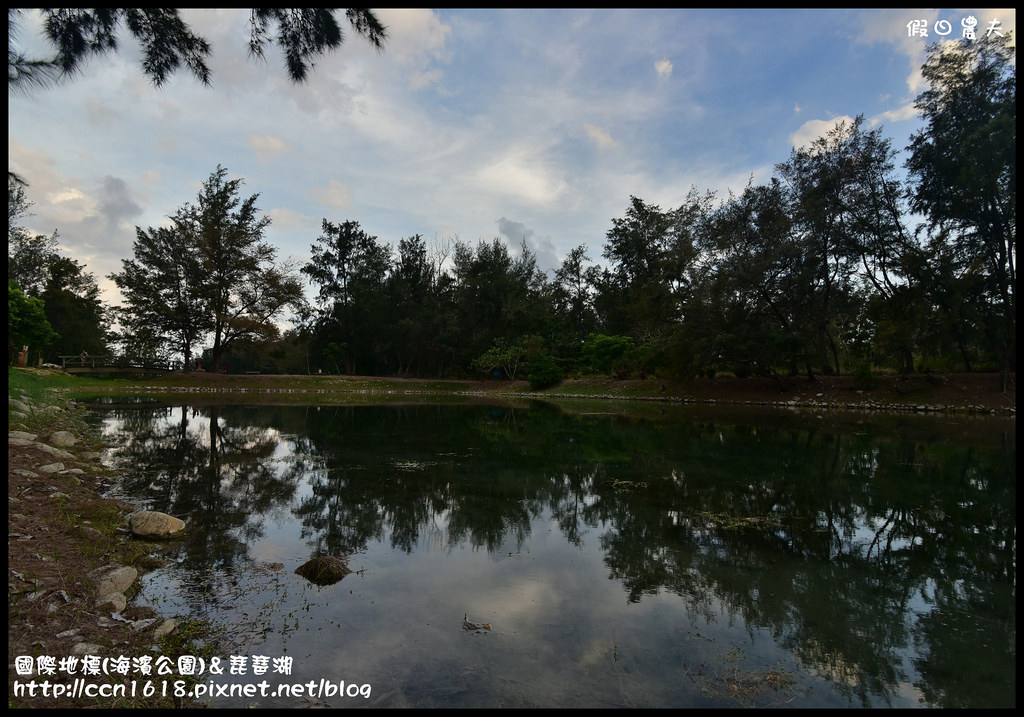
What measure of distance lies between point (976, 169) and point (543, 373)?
25.0 m

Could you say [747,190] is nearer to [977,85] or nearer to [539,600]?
[977,85]

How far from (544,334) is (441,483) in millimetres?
35336

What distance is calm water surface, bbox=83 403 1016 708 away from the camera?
305cm

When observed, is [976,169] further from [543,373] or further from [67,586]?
[67,586]

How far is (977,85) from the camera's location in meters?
20.7

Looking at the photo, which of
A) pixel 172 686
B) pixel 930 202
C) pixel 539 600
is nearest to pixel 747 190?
pixel 930 202

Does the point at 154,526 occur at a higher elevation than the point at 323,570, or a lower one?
higher

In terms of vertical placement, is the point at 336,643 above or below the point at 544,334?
below

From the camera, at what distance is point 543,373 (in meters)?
37.4

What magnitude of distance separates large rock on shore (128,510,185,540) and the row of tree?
83.7ft

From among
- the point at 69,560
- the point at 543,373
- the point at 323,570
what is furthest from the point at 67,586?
the point at 543,373

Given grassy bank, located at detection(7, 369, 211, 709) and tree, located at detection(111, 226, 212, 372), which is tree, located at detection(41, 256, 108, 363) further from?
grassy bank, located at detection(7, 369, 211, 709)

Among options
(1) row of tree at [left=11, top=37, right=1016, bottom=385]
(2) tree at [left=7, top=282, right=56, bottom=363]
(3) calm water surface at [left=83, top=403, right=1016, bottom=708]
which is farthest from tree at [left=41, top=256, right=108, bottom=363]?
(3) calm water surface at [left=83, top=403, right=1016, bottom=708]

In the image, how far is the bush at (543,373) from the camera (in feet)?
123
